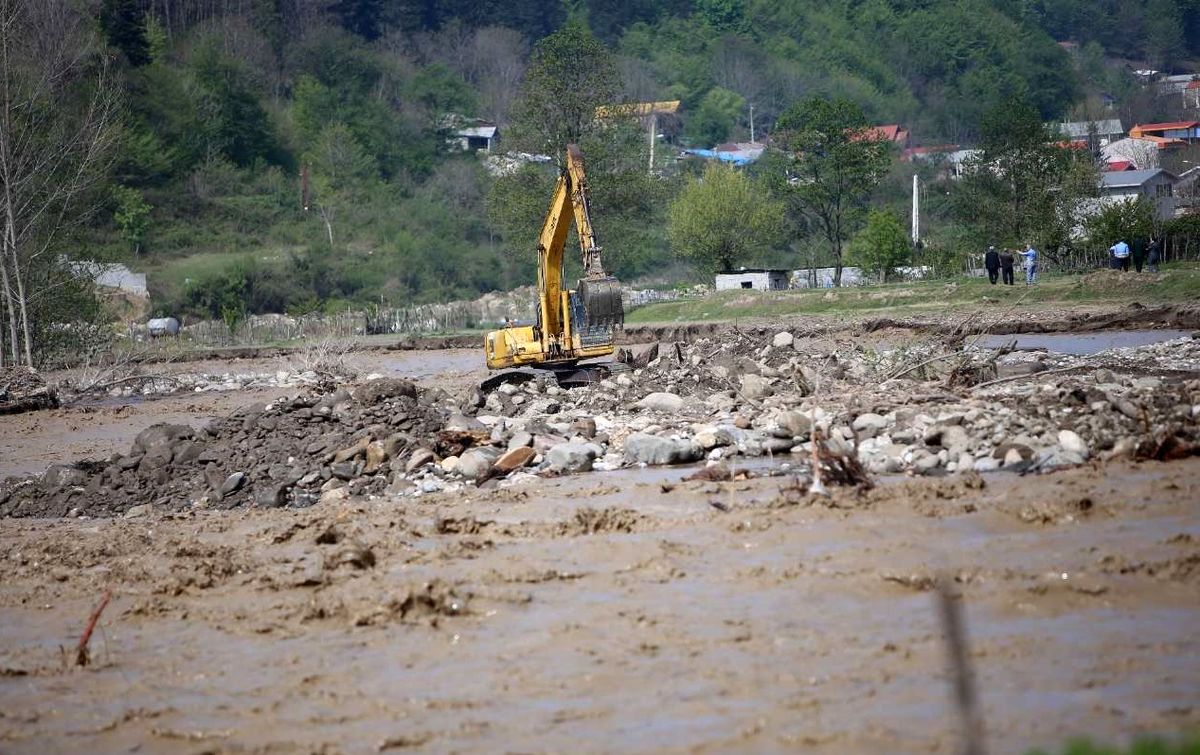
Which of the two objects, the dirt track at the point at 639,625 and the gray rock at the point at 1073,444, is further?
the gray rock at the point at 1073,444

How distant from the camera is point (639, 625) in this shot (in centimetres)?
859

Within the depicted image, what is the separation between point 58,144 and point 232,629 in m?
29.9

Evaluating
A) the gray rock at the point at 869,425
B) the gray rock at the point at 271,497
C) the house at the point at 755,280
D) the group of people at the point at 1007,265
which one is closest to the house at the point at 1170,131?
the house at the point at 755,280

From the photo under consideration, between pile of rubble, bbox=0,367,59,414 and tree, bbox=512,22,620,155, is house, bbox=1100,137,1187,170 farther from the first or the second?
pile of rubble, bbox=0,367,59,414

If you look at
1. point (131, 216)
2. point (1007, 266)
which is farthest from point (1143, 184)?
point (131, 216)

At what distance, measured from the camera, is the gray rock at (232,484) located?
15829 millimetres

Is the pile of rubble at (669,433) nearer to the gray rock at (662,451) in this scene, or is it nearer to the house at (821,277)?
A: the gray rock at (662,451)

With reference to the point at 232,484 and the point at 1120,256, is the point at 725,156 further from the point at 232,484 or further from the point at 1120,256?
the point at 232,484

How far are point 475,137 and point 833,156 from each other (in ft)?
126

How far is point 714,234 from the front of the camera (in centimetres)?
5744

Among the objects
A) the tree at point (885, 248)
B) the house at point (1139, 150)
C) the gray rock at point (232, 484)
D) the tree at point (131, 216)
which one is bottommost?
the gray rock at point (232, 484)

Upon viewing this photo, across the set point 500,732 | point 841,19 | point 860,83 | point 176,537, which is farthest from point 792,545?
point 841,19

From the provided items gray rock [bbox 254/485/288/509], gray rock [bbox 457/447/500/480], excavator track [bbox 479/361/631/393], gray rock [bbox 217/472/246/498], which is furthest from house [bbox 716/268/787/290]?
gray rock [bbox 254/485/288/509]

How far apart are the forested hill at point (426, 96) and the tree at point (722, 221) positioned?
1.75 m
